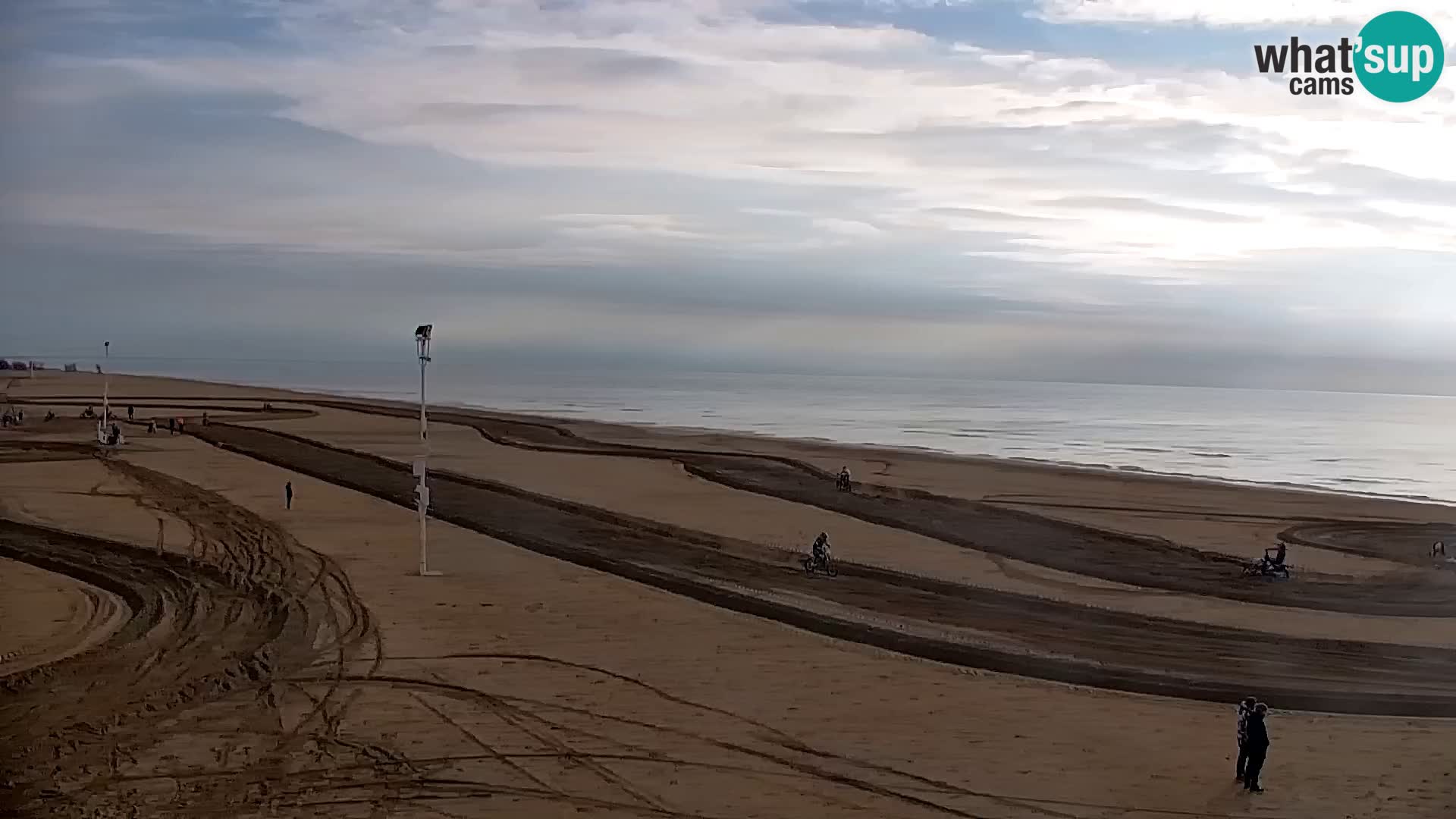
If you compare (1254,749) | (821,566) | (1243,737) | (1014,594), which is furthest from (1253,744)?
(821,566)

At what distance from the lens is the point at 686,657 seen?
54.6ft

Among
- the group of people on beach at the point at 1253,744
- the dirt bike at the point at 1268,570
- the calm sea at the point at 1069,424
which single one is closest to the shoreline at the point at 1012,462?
the calm sea at the point at 1069,424

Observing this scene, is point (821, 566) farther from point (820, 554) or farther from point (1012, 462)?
point (1012, 462)

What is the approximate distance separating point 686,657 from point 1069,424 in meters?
82.7

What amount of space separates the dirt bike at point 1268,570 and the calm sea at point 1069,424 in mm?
25950

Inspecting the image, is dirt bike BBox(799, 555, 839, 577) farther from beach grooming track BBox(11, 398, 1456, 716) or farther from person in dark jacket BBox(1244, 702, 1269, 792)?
person in dark jacket BBox(1244, 702, 1269, 792)

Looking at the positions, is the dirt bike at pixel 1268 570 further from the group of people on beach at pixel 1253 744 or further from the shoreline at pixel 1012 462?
the shoreline at pixel 1012 462

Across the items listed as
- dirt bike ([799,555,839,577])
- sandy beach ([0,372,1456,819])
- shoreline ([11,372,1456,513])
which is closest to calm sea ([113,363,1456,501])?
shoreline ([11,372,1456,513])

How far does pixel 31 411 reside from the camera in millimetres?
60000

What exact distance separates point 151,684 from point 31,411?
53.6 meters

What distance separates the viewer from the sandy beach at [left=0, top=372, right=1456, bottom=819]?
11844 mm

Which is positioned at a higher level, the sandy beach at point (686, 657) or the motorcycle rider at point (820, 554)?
the motorcycle rider at point (820, 554)

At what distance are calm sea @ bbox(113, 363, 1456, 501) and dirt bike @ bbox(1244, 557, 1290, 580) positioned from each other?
25.9 metres

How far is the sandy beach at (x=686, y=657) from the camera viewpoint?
11844mm
